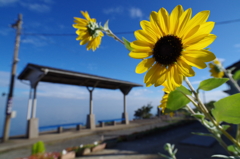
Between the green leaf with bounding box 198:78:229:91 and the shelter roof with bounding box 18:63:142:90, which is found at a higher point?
the shelter roof with bounding box 18:63:142:90

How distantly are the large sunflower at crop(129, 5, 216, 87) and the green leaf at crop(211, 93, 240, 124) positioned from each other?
100mm

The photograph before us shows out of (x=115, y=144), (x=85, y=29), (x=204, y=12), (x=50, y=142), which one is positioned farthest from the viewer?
(x=50, y=142)

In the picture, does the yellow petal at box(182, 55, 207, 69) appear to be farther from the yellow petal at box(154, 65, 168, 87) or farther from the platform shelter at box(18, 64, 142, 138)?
the platform shelter at box(18, 64, 142, 138)

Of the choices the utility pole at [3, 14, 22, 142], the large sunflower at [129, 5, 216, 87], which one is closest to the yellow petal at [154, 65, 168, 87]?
the large sunflower at [129, 5, 216, 87]

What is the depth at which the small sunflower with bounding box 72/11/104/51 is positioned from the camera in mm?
761

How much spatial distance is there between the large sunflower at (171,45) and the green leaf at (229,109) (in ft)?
0.33

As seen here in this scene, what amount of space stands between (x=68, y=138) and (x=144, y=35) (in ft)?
30.8

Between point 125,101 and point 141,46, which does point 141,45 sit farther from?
point 125,101

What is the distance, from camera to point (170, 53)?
19.4 inches

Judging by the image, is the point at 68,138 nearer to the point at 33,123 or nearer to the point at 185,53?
the point at 33,123

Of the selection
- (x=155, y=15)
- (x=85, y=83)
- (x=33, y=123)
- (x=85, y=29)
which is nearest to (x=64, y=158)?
(x=33, y=123)

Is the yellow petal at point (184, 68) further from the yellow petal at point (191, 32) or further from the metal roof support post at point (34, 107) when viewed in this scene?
the metal roof support post at point (34, 107)

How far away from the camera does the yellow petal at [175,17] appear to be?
444 mm

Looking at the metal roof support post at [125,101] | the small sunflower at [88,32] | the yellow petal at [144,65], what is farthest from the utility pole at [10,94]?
the yellow petal at [144,65]
